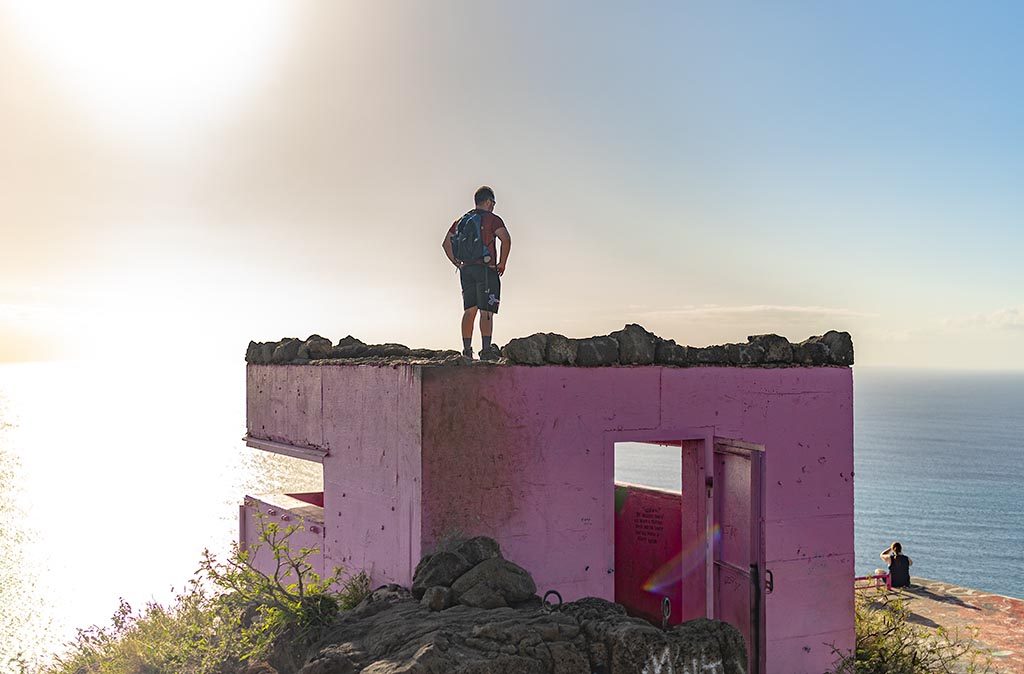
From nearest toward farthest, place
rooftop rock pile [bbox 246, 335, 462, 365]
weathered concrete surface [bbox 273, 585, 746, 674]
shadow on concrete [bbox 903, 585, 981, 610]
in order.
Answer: weathered concrete surface [bbox 273, 585, 746, 674] → rooftop rock pile [bbox 246, 335, 462, 365] → shadow on concrete [bbox 903, 585, 981, 610]

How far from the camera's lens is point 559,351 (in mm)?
6922

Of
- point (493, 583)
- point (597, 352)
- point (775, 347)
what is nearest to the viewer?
point (493, 583)

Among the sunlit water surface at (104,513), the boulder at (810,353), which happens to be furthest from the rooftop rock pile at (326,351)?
the sunlit water surface at (104,513)

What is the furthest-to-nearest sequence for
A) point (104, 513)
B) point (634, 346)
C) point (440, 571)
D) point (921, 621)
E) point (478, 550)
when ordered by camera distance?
point (104, 513) → point (921, 621) → point (634, 346) → point (478, 550) → point (440, 571)

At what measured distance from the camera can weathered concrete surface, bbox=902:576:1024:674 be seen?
37.4 ft

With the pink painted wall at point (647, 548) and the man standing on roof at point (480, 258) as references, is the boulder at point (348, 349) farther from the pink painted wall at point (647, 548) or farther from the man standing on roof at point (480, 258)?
the pink painted wall at point (647, 548)

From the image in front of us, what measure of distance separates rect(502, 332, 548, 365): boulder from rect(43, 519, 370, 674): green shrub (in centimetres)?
215

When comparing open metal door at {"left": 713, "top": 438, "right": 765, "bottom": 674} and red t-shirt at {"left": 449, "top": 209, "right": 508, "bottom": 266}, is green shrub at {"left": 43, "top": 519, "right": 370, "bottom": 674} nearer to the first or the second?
open metal door at {"left": 713, "top": 438, "right": 765, "bottom": 674}

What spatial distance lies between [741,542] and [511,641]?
10.2 feet

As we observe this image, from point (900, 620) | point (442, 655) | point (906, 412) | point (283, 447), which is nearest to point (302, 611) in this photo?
point (442, 655)

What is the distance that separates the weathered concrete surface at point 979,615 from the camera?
11.4m

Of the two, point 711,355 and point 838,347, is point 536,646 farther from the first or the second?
point 838,347

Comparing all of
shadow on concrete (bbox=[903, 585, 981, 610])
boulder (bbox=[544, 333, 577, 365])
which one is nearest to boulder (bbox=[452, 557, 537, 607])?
boulder (bbox=[544, 333, 577, 365])

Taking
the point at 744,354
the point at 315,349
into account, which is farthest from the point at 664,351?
the point at 315,349
